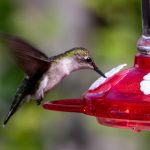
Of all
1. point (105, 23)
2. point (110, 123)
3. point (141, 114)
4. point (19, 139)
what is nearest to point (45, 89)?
point (110, 123)

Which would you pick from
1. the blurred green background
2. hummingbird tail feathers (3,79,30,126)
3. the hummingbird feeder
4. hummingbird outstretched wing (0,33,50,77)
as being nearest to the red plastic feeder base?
the hummingbird feeder

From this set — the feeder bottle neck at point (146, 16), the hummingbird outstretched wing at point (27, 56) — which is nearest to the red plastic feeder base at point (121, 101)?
the feeder bottle neck at point (146, 16)

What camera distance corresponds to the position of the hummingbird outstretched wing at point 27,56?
5.11m

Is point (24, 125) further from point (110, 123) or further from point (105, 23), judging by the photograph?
point (110, 123)

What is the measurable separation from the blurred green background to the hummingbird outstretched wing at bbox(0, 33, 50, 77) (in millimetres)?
2646

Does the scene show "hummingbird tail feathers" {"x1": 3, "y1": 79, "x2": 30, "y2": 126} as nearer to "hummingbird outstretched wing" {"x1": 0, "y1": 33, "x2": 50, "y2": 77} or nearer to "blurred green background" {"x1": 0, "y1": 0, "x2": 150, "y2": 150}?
"hummingbird outstretched wing" {"x1": 0, "y1": 33, "x2": 50, "y2": 77}

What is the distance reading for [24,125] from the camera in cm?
842

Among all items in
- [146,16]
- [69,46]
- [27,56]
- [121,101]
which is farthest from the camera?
[69,46]

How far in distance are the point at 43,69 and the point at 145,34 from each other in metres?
0.85

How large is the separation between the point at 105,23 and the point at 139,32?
17.3 inches

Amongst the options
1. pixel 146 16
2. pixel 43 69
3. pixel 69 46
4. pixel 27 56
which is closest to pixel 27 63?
pixel 27 56

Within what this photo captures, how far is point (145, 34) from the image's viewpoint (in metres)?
5.47

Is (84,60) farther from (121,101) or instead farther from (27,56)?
(121,101)

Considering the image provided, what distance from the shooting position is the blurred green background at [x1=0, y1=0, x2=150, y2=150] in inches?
332
